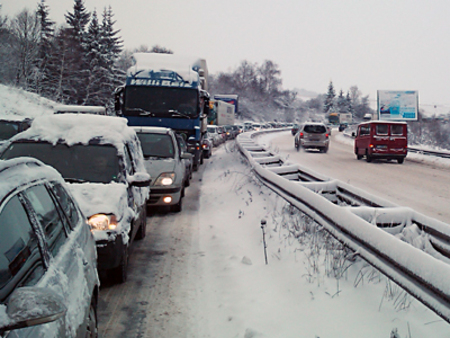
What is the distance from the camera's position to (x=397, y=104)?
45.2 m

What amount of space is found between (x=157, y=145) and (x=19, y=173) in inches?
331

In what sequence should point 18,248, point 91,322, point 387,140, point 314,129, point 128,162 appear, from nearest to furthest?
point 18,248 → point 91,322 → point 128,162 → point 387,140 → point 314,129

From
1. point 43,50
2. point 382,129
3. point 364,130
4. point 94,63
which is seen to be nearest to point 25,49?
point 43,50

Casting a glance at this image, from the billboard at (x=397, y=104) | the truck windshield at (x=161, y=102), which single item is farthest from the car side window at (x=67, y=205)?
the billboard at (x=397, y=104)

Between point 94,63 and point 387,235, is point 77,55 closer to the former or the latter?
point 94,63

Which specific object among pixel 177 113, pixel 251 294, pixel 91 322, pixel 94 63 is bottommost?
pixel 251 294

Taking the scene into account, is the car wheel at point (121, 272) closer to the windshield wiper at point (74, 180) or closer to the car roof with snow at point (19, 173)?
the windshield wiper at point (74, 180)

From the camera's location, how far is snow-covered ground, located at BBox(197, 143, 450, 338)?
3.79 meters

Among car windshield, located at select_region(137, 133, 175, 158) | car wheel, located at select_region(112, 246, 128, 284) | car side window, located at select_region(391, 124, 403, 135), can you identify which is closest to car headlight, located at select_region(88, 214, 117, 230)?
car wheel, located at select_region(112, 246, 128, 284)

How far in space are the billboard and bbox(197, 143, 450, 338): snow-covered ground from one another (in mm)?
41316

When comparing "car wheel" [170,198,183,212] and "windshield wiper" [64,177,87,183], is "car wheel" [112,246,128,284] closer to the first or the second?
"windshield wiper" [64,177,87,183]

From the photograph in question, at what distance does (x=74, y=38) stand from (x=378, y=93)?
4321cm

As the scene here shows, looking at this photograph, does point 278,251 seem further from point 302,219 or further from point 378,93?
point 378,93

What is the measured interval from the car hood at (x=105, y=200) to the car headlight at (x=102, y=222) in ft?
0.16
